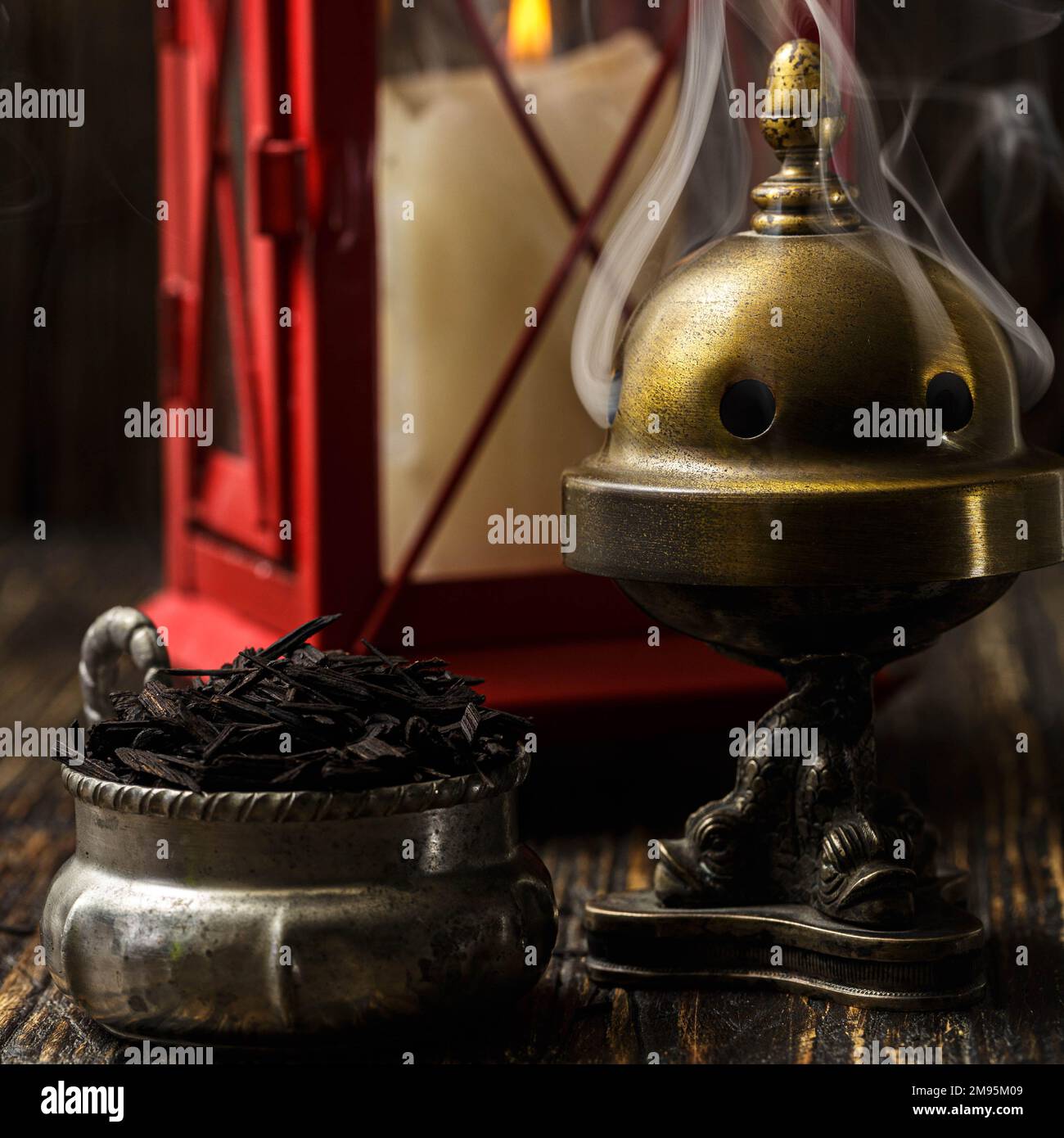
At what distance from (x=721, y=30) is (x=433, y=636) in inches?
25.1

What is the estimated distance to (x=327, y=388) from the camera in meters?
1.65

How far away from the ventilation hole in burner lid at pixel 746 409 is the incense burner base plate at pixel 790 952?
0.35m

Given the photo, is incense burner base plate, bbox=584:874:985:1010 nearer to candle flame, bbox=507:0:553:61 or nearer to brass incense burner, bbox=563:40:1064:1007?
brass incense burner, bbox=563:40:1064:1007

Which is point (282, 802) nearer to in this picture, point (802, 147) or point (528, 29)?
point (802, 147)

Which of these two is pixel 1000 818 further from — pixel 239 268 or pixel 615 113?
pixel 239 268

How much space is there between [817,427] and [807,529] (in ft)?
0.23

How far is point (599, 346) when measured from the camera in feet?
4.67

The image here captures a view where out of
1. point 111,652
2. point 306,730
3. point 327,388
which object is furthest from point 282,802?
point 327,388

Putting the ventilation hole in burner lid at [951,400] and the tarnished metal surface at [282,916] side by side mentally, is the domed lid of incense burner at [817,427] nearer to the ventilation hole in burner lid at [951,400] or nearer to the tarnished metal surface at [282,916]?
the ventilation hole in burner lid at [951,400]

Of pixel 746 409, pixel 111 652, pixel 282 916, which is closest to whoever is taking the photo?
pixel 282 916

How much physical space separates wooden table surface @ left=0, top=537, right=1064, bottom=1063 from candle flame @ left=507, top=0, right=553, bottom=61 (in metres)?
0.74

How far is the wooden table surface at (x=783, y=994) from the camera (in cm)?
114

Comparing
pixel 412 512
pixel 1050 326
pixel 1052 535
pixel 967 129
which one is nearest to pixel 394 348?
pixel 412 512

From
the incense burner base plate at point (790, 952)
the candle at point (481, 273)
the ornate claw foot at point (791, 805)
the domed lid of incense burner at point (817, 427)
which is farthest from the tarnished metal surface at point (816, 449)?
the candle at point (481, 273)
